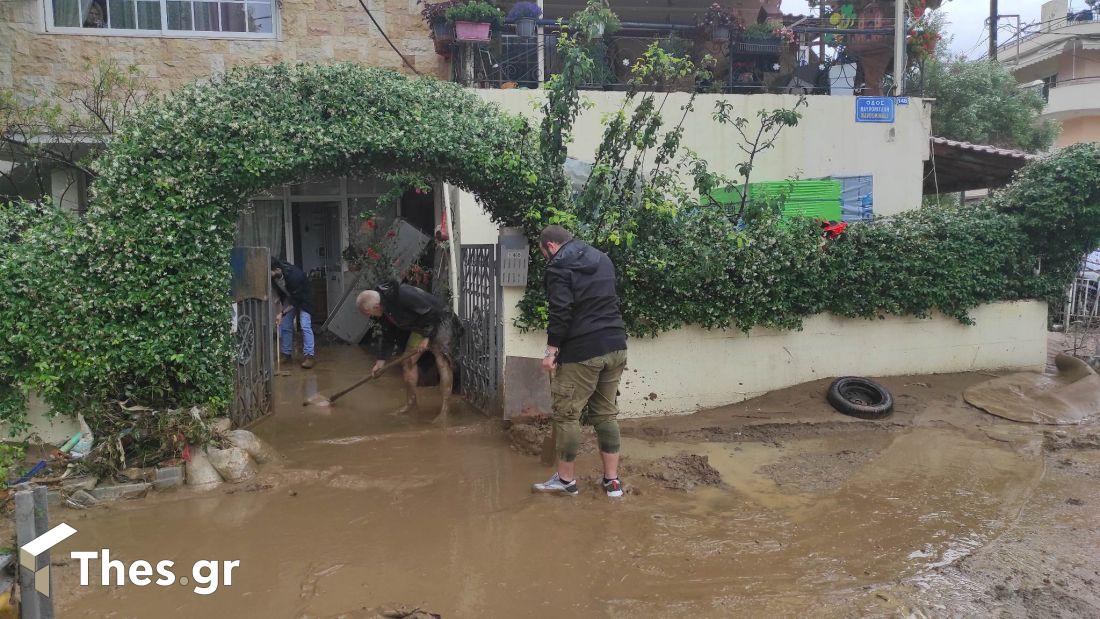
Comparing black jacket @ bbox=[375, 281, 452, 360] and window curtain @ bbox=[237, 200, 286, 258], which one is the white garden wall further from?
window curtain @ bbox=[237, 200, 286, 258]

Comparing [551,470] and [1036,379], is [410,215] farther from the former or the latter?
[1036,379]

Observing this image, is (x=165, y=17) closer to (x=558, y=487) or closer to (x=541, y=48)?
(x=541, y=48)

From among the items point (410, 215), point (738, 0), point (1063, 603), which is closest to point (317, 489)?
point (1063, 603)

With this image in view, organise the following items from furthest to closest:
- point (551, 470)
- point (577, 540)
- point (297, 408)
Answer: point (297, 408), point (551, 470), point (577, 540)

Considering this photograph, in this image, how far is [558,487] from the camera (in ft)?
16.8

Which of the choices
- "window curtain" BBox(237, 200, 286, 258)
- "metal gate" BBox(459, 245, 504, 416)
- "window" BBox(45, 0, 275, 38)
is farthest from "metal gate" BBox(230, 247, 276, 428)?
"window" BBox(45, 0, 275, 38)

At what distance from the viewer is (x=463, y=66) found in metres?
9.95

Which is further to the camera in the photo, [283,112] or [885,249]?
[885,249]

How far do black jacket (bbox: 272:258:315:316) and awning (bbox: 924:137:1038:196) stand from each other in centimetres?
944

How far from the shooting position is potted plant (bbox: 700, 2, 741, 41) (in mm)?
10539

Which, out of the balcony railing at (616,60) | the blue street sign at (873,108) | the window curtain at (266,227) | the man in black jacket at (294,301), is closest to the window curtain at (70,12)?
the window curtain at (266,227)

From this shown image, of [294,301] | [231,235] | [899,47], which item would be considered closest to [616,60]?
[899,47]

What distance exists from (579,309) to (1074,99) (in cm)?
2737

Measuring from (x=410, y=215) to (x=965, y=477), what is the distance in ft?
29.0
